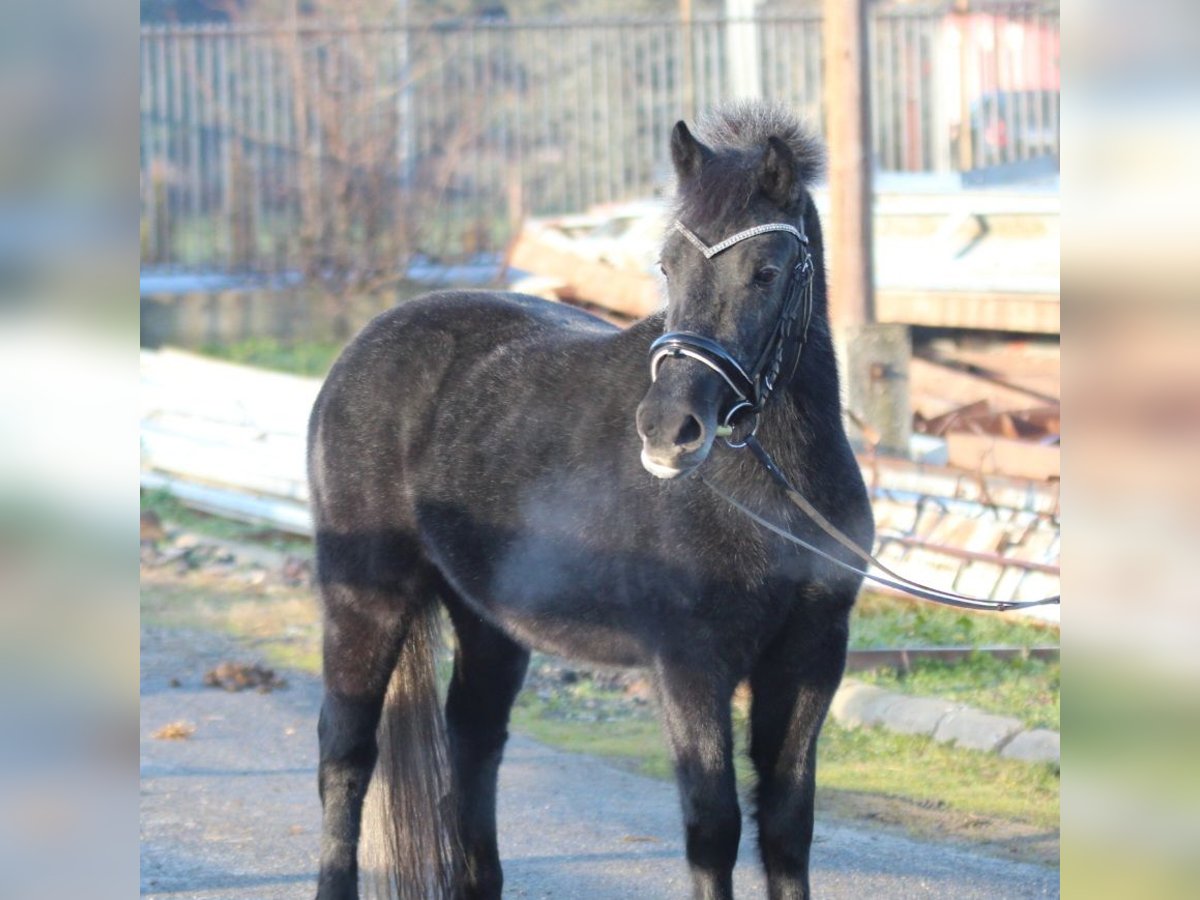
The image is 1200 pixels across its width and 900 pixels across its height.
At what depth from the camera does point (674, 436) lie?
3203 mm

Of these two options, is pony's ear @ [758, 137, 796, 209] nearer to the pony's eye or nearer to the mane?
the mane

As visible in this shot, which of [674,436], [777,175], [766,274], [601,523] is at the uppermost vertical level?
[777,175]

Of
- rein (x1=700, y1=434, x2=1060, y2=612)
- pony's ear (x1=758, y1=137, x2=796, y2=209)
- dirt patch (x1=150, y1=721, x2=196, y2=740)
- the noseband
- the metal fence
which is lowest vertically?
dirt patch (x1=150, y1=721, x2=196, y2=740)

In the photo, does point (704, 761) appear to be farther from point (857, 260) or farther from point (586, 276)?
point (586, 276)

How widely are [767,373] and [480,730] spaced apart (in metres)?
1.83

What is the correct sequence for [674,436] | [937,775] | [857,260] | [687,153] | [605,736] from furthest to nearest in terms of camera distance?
1. [857,260]
2. [605,736]
3. [937,775]
4. [687,153]
5. [674,436]

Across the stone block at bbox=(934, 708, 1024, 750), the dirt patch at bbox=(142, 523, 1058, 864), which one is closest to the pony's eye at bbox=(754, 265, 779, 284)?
the dirt patch at bbox=(142, 523, 1058, 864)

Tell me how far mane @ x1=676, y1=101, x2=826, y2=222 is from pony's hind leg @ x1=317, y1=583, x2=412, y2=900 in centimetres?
174

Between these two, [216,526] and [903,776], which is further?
[216,526]

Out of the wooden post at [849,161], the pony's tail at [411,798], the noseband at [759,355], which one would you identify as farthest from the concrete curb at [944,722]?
the wooden post at [849,161]

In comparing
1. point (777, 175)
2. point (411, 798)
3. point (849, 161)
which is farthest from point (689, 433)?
point (849, 161)

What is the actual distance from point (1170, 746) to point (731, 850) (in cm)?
218

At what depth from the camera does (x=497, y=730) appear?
477 centimetres

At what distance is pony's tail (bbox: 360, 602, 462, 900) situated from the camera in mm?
4676
